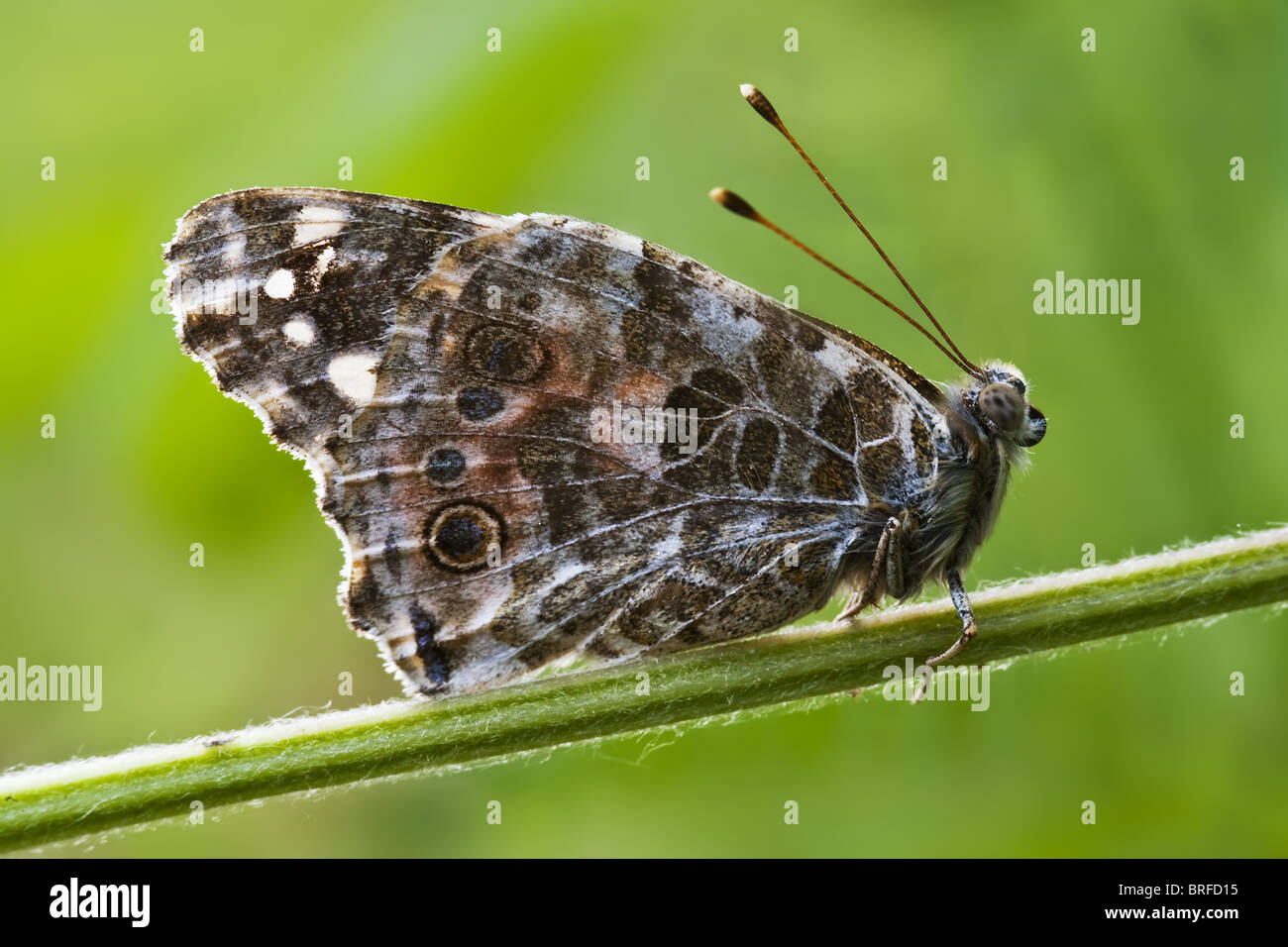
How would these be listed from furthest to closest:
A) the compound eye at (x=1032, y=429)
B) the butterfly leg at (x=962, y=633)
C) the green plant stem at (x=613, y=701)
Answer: the compound eye at (x=1032, y=429) < the butterfly leg at (x=962, y=633) < the green plant stem at (x=613, y=701)

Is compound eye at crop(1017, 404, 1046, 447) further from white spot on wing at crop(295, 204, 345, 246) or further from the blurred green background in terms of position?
white spot on wing at crop(295, 204, 345, 246)

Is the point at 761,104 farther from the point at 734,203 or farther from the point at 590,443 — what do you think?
the point at 590,443

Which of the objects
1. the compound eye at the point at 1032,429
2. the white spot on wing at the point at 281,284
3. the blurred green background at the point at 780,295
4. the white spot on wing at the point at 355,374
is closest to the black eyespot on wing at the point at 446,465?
the white spot on wing at the point at 355,374

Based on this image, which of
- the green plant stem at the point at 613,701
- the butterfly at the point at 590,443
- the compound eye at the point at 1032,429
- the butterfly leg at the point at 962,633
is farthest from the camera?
the compound eye at the point at 1032,429

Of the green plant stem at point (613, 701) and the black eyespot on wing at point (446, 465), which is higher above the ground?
the black eyespot on wing at point (446, 465)

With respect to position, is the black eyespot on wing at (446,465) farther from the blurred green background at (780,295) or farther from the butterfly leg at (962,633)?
the butterfly leg at (962,633)

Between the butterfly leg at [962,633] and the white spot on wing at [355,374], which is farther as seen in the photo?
the white spot on wing at [355,374]

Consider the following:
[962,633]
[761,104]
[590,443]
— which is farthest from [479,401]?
[962,633]

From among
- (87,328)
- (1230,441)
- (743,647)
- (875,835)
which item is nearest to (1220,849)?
(875,835)

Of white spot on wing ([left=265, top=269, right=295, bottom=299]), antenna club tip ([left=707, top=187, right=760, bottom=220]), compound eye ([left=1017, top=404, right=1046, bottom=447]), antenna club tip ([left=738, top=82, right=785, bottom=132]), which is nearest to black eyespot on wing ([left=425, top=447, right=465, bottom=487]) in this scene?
white spot on wing ([left=265, top=269, right=295, bottom=299])
